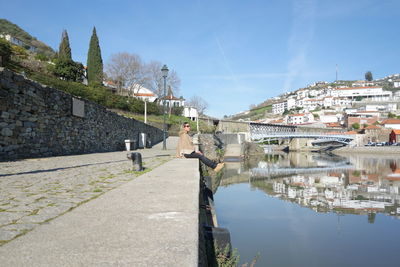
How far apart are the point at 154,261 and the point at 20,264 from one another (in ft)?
1.94

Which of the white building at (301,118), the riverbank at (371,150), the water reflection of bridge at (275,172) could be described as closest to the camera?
the water reflection of bridge at (275,172)

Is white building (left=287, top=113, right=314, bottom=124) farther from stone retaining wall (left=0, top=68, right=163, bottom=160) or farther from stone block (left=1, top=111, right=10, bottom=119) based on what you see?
stone block (left=1, top=111, right=10, bottom=119)

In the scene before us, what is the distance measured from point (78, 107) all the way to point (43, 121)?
85.0 inches

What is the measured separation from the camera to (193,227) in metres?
1.85

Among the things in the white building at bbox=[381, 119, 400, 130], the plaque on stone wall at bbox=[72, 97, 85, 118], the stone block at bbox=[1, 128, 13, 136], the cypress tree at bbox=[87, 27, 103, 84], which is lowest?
the stone block at bbox=[1, 128, 13, 136]

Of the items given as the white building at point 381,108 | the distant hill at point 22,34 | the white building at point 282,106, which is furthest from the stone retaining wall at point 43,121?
the white building at point 282,106

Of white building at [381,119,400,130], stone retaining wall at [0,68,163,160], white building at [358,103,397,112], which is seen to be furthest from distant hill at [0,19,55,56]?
white building at [358,103,397,112]

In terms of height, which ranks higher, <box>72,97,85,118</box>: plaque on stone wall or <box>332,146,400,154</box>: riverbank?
<box>72,97,85,118</box>: plaque on stone wall

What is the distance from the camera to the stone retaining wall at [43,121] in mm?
7000

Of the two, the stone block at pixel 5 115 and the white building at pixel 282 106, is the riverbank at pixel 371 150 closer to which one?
the stone block at pixel 5 115

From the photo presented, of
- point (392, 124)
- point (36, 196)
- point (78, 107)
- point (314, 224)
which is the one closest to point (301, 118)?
point (392, 124)

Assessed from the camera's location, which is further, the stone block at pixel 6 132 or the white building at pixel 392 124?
the white building at pixel 392 124

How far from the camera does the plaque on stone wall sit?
10.3 meters

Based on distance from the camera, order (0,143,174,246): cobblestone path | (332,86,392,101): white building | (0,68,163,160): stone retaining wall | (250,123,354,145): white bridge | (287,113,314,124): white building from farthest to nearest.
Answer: (332,86,392,101): white building → (287,113,314,124): white building → (250,123,354,145): white bridge → (0,68,163,160): stone retaining wall → (0,143,174,246): cobblestone path
